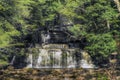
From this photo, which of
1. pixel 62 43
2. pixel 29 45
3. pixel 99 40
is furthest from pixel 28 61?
pixel 99 40

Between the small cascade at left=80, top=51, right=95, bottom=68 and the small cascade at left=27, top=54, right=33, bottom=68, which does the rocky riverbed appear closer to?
the small cascade at left=27, top=54, right=33, bottom=68

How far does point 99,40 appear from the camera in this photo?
2700 cm

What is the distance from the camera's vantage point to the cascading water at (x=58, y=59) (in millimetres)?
29719

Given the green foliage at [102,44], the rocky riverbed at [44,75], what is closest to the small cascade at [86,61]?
the green foliage at [102,44]

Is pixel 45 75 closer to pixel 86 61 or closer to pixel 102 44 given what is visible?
pixel 102 44

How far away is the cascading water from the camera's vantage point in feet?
97.5

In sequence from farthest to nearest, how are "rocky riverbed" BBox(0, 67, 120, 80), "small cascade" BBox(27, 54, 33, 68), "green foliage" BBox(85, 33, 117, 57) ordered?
"small cascade" BBox(27, 54, 33, 68) < "green foliage" BBox(85, 33, 117, 57) < "rocky riverbed" BBox(0, 67, 120, 80)

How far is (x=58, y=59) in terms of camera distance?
29844 mm

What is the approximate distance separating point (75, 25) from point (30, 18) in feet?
13.6

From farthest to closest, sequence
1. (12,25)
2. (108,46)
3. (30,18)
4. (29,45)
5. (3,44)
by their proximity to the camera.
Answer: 1. (29,45)
2. (30,18)
3. (108,46)
4. (12,25)
5. (3,44)

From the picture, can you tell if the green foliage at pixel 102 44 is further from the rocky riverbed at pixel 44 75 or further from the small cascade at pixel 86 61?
the small cascade at pixel 86 61

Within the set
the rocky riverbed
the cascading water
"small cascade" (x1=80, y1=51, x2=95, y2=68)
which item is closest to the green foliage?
the rocky riverbed

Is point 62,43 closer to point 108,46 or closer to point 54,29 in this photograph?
point 54,29

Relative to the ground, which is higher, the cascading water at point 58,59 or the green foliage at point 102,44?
the green foliage at point 102,44
